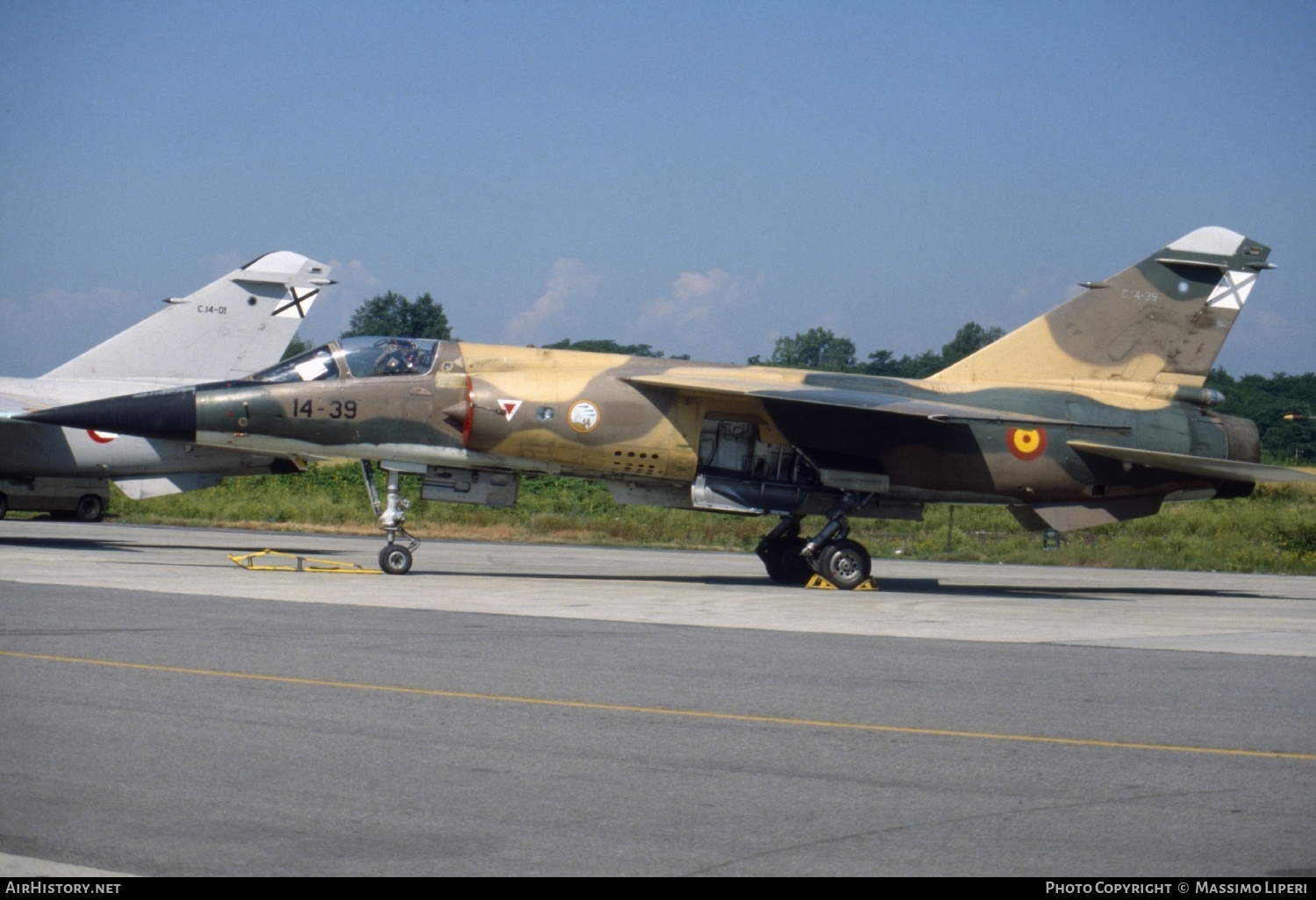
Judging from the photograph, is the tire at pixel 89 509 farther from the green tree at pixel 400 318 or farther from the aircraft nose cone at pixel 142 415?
the green tree at pixel 400 318

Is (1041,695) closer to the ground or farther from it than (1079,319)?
closer to the ground

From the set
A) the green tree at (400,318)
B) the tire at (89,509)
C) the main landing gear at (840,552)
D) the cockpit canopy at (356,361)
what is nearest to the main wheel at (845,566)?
the main landing gear at (840,552)

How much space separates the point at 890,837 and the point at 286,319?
20.7 metres

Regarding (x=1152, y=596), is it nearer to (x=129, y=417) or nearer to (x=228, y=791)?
(x=129, y=417)

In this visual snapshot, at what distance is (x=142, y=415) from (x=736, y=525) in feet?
66.0

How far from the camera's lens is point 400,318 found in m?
81.6


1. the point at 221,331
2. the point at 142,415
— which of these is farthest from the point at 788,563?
the point at 221,331

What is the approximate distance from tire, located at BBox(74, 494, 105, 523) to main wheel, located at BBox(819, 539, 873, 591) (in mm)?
21440

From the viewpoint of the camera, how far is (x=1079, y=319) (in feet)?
62.0

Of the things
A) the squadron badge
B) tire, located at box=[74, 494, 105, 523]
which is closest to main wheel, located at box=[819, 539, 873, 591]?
the squadron badge

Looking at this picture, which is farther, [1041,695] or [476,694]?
[1041,695]

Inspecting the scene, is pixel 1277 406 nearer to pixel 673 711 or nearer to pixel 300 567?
pixel 300 567

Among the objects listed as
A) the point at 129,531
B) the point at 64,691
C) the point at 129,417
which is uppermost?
the point at 129,417
